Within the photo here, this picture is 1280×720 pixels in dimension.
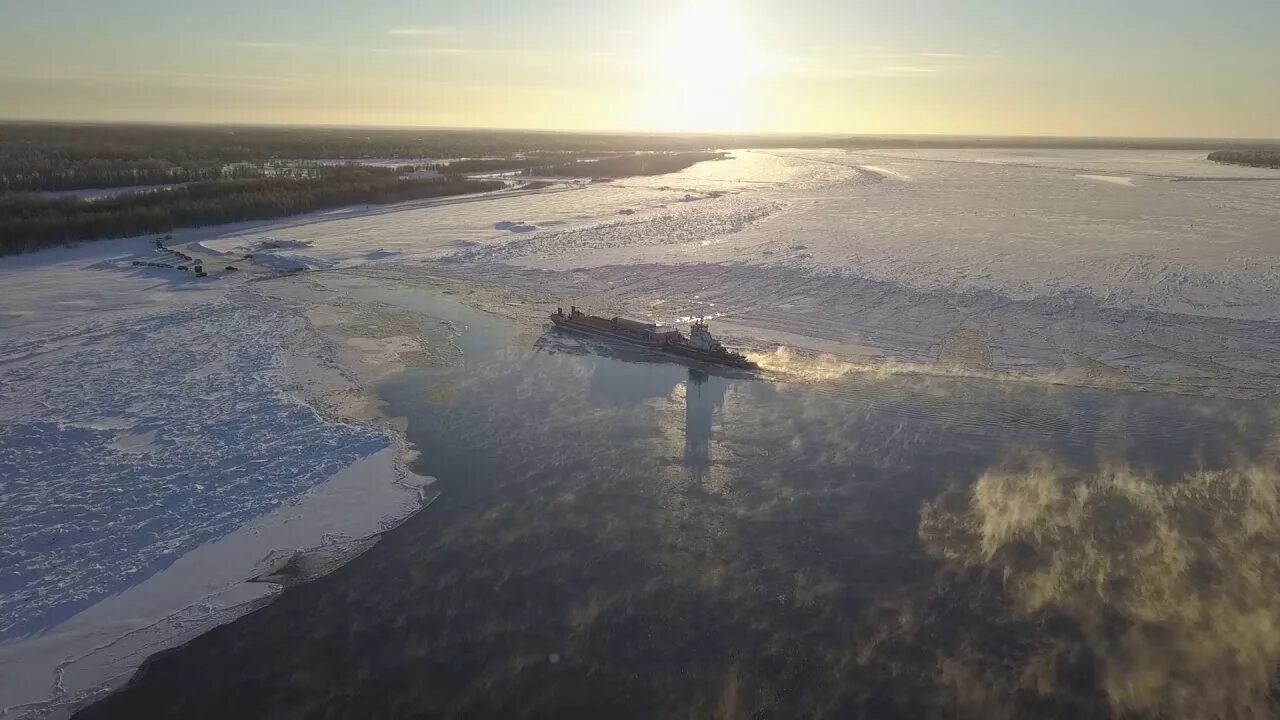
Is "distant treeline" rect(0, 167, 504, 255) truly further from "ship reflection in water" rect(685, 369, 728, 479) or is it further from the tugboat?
"ship reflection in water" rect(685, 369, 728, 479)

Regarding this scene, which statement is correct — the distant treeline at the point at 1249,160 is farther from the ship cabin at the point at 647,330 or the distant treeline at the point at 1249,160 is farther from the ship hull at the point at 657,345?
the ship hull at the point at 657,345

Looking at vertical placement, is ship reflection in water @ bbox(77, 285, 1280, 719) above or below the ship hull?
below

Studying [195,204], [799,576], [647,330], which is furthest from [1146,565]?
[195,204]

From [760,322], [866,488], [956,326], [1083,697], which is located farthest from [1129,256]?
[1083,697]

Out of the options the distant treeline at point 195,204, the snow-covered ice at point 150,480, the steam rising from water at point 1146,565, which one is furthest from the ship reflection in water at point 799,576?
the distant treeline at point 195,204

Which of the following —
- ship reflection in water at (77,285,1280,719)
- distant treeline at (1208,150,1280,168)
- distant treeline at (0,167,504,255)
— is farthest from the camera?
distant treeline at (1208,150,1280,168)

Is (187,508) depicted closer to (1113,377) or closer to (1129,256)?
(1113,377)

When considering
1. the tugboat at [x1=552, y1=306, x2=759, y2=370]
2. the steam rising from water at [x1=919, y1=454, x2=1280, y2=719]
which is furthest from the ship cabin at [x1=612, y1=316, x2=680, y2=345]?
the steam rising from water at [x1=919, y1=454, x2=1280, y2=719]
